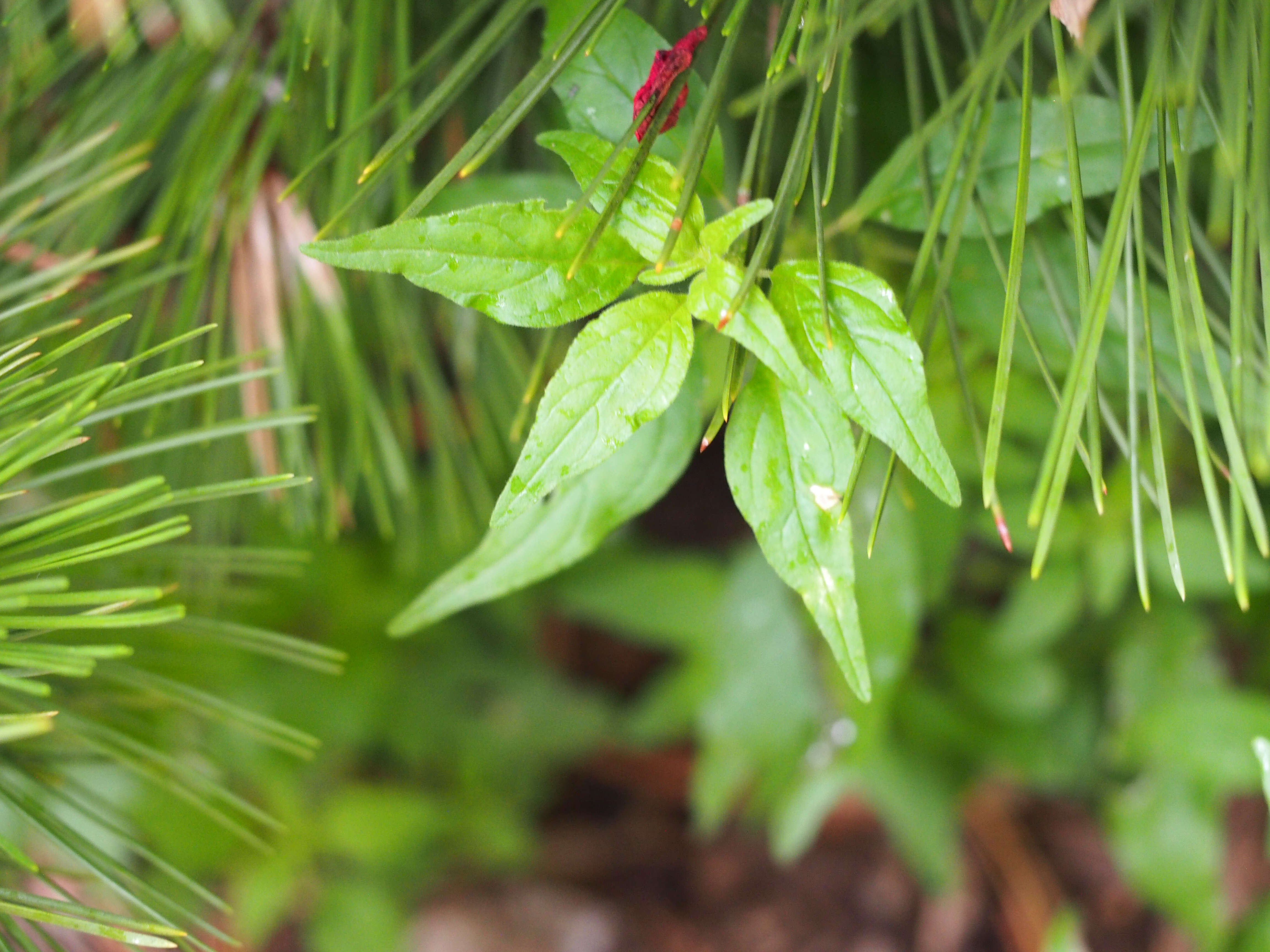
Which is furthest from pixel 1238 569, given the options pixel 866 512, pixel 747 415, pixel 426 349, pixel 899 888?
pixel 899 888

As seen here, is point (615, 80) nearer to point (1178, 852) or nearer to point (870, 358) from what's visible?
point (870, 358)

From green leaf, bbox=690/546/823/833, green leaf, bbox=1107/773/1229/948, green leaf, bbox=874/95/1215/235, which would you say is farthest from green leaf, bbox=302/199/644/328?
green leaf, bbox=1107/773/1229/948

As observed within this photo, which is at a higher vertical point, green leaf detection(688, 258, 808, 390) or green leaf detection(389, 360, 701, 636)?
green leaf detection(688, 258, 808, 390)

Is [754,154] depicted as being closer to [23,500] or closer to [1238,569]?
[1238,569]

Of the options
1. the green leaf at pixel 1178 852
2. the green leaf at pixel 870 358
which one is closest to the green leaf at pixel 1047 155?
the green leaf at pixel 870 358

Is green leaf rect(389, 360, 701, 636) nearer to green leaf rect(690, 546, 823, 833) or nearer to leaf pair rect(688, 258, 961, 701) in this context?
leaf pair rect(688, 258, 961, 701)
